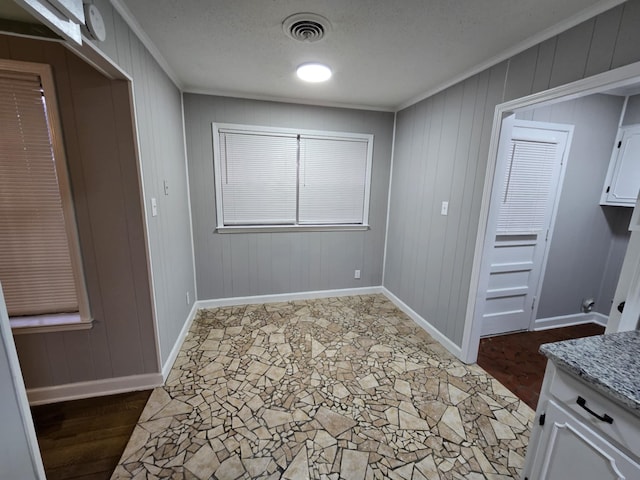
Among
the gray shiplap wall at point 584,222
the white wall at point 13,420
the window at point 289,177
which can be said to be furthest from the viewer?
the window at point 289,177

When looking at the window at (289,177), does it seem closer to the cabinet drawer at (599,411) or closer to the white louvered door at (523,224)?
the white louvered door at (523,224)

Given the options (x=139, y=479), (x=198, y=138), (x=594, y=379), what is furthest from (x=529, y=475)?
(x=198, y=138)

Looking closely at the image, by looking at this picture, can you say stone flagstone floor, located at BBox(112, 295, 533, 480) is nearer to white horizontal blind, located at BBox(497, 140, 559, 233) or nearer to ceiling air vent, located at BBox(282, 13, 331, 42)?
white horizontal blind, located at BBox(497, 140, 559, 233)

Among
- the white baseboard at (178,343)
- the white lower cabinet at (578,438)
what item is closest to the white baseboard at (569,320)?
the white lower cabinet at (578,438)

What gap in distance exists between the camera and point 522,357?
2.50 meters

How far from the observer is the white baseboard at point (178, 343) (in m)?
2.13

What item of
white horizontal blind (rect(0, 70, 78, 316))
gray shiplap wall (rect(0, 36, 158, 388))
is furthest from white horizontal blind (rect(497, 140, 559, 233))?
white horizontal blind (rect(0, 70, 78, 316))

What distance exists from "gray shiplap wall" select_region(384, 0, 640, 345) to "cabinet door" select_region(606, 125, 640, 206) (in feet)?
5.65

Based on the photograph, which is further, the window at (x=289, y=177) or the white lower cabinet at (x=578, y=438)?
the window at (x=289, y=177)

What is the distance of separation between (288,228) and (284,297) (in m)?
0.92

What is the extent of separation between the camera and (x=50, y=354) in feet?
5.94

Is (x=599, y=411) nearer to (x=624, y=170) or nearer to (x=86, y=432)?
(x=86, y=432)

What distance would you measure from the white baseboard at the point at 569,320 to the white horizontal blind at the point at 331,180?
2408 mm

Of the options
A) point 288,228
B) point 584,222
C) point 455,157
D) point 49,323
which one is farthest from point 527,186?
point 49,323
